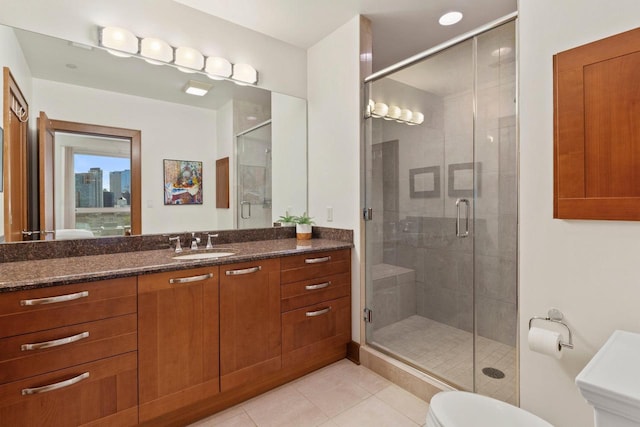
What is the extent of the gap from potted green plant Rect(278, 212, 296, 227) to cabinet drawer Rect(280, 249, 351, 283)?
2.03 feet

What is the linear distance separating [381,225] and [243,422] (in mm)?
1614

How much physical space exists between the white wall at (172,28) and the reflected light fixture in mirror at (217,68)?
0.05 meters

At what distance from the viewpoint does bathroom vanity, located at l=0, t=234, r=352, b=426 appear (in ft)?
4.25

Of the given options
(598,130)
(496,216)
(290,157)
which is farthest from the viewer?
(290,157)

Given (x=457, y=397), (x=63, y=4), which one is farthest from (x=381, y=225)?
(x=63, y=4)

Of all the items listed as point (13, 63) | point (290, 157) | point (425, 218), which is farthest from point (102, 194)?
point (425, 218)

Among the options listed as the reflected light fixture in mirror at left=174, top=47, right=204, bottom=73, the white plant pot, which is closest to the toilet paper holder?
the white plant pot

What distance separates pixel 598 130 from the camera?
1.24 meters

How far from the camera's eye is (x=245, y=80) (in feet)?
8.39

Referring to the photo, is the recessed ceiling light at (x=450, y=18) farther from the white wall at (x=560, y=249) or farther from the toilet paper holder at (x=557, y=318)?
the toilet paper holder at (x=557, y=318)

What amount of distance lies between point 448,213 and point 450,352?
0.98 meters

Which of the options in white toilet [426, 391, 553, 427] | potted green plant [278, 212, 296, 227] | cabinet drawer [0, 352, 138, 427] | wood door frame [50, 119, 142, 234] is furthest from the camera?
potted green plant [278, 212, 296, 227]

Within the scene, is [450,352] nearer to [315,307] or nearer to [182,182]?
[315,307]

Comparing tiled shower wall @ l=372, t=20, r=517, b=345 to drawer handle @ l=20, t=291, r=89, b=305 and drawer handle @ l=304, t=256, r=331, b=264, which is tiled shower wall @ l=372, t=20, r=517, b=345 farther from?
drawer handle @ l=20, t=291, r=89, b=305
